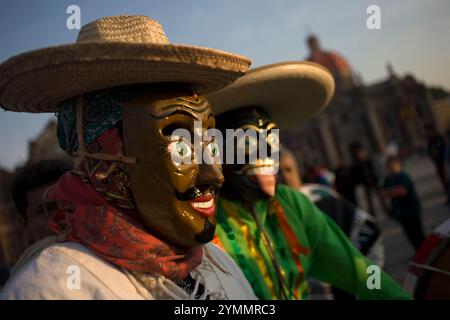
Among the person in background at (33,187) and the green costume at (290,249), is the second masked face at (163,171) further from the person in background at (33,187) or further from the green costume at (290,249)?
the person in background at (33,187)

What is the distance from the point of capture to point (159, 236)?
149 cm

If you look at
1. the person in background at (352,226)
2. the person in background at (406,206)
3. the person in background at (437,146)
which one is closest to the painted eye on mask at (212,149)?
the person in background at (352,226)

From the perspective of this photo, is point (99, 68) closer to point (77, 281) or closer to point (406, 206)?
point (77, 281)

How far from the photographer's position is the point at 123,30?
151 cm

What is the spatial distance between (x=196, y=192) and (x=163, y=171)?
15 cm

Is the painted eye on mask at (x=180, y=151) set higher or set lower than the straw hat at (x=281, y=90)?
lower

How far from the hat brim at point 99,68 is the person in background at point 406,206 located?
16.0ft

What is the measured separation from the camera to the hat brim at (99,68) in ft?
4.25

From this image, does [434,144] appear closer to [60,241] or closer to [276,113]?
[276,113]

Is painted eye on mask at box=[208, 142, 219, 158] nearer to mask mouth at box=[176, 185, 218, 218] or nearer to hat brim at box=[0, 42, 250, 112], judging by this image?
mask mouth at box=[176, 185, 218, 218]

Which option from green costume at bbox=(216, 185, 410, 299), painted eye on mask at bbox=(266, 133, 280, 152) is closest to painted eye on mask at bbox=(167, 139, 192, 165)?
green costume at bbox=(216, 185, 410, 299)

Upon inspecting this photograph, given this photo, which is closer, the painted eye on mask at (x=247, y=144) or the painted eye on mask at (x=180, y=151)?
the painted eye on mask at (x=180, y=151)

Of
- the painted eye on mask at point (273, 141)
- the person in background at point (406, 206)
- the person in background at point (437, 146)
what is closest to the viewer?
the painted eye on mask at point (273, 141)
